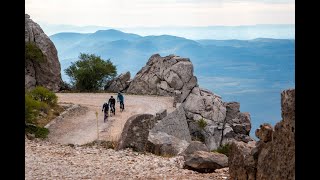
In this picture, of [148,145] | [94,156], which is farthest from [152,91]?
[94,156]

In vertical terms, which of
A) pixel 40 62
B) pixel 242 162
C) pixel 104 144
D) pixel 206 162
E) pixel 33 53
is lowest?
pixel 104 144

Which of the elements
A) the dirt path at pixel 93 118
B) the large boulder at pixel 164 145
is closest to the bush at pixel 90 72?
the dirt path at pixel 93 118

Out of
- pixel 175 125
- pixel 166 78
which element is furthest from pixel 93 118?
pixel 166 78

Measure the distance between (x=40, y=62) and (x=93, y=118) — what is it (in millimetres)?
14356

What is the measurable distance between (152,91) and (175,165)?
27506 mm

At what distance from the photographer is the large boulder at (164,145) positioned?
19.1m

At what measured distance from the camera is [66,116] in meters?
28.1

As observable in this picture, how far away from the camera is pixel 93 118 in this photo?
28.2 metres

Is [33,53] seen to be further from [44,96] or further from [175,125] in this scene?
[175,125]

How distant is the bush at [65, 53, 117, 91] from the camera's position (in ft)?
145

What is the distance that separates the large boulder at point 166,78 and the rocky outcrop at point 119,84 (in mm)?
849

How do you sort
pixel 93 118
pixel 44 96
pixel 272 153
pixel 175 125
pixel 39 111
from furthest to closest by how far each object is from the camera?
pixel 44 96 < pixel 175 125 < pixel 93 118 < pixel 39 111 < pixel 272 153

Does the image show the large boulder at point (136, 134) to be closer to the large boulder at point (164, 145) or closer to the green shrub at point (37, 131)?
the large boulder at point (164, 145)
